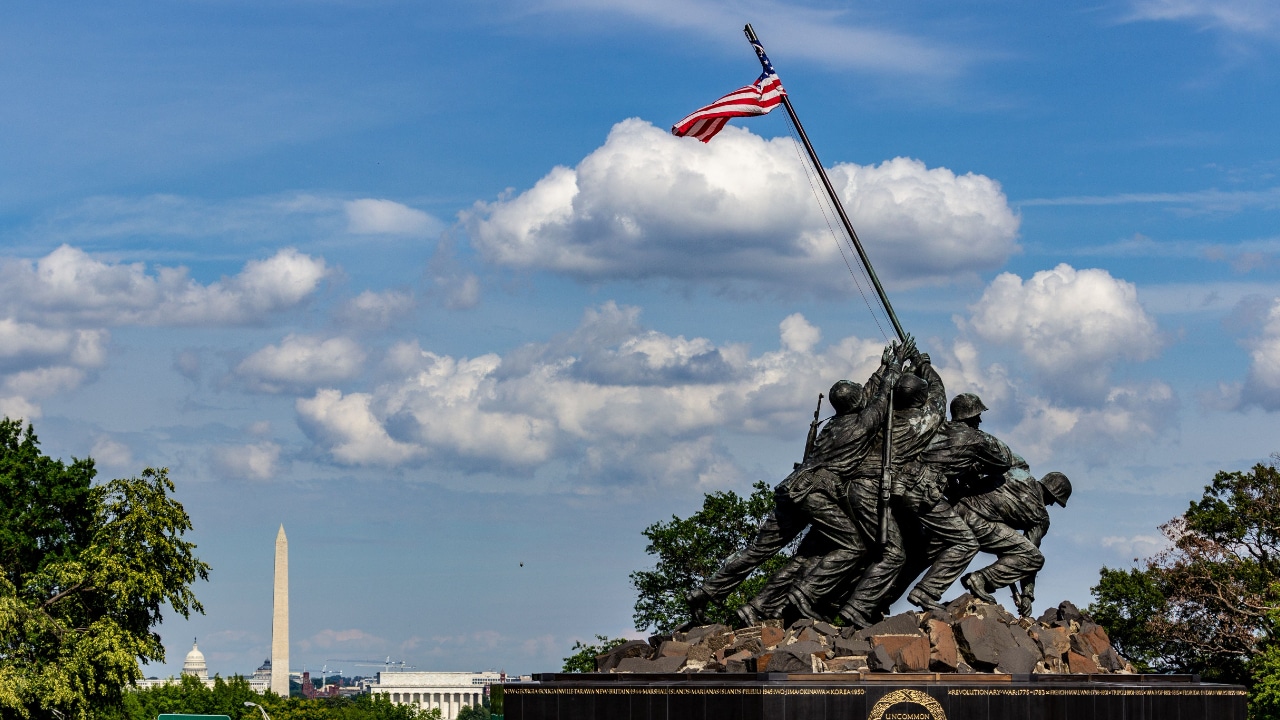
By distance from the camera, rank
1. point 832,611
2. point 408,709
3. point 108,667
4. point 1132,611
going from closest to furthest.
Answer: point 832,611, point 108,667, point 1132,611, point 408,709

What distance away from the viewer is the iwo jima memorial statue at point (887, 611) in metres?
23.2

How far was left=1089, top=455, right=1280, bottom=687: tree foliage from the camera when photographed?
4294 cm

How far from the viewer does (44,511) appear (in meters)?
40.8

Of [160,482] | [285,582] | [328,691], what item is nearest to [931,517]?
[160,482]

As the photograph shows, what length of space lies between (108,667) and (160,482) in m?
3.93

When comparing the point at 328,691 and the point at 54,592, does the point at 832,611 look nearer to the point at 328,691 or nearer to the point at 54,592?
the point at 54,592

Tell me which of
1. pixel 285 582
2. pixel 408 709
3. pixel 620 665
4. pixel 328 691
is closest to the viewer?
pixel 620 665

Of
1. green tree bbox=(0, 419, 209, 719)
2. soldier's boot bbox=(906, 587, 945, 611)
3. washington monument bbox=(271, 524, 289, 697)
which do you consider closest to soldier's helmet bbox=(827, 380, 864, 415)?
soldier's boot bbox=(906, 587, 945, 611)

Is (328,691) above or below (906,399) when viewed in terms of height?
below

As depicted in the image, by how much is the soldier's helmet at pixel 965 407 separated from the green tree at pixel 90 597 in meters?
18.2

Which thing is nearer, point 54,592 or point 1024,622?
point 1024,622

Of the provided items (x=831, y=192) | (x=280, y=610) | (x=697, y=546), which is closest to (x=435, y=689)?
(x=280, y=610)

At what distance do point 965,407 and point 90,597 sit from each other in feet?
68.8

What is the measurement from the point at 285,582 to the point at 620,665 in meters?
55.8
